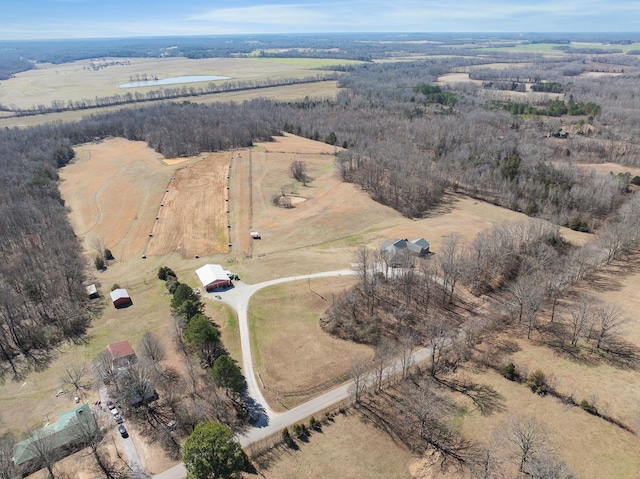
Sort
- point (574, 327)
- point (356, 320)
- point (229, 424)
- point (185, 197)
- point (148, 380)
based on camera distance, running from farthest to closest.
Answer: point (185, 197) → point (356, 320) → point (574, 327) → point (148, 380) → point (229, 424)

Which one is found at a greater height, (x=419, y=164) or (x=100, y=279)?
(x=419, y=164)

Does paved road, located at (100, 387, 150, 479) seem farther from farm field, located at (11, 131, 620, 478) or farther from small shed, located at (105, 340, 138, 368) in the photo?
small shed, located at (105, 340, 138, 368)

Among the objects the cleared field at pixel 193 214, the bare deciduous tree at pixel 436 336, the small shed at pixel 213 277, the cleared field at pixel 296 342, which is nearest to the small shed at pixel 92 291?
the cleared field at pixel 193 214

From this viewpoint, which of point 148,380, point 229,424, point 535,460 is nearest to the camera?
point 535,460

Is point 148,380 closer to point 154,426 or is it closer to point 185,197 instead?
point 154,426

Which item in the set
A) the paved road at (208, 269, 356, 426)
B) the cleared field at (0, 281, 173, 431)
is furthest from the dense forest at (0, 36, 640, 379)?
the paved road at (208, 269, 356, 426)

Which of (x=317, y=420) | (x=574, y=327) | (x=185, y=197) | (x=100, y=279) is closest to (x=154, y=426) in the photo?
(x=317, y=420)
